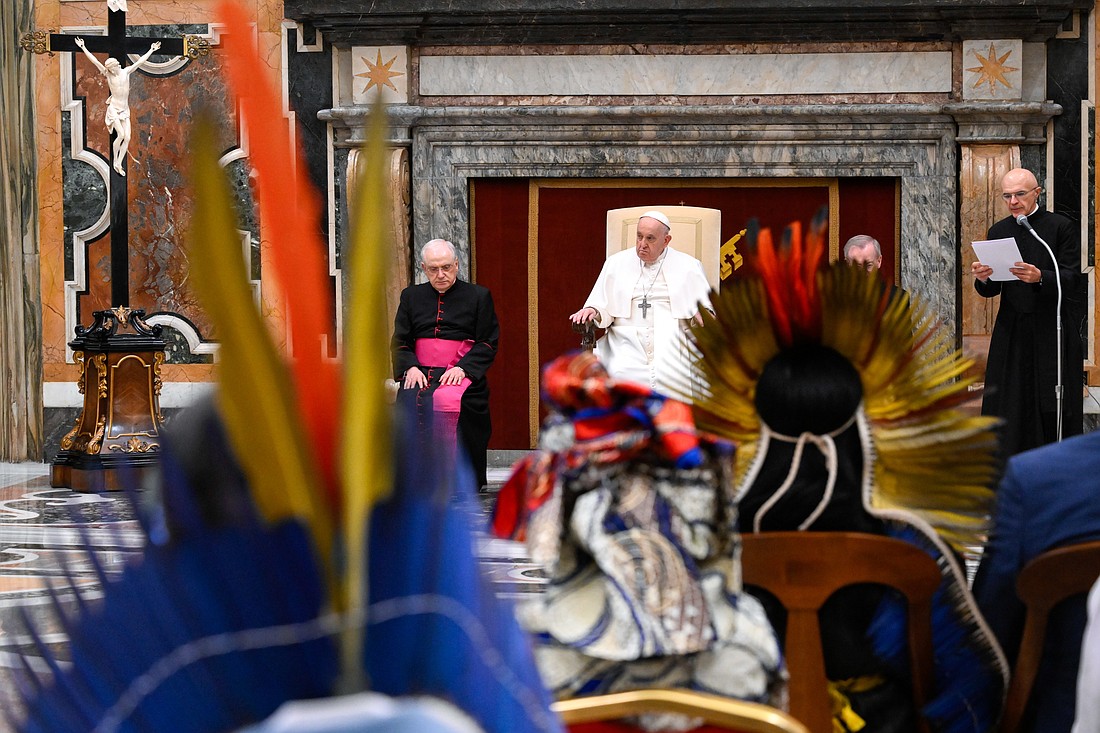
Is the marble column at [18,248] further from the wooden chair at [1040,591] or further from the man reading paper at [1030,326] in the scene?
the wooden chair at [1040,591]

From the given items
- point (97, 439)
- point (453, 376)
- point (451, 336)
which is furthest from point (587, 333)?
point (97, 439)

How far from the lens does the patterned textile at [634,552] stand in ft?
4.83

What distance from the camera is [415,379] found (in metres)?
7.57

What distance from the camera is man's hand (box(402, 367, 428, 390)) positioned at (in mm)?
7252

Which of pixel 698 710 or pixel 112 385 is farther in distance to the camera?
pixel 112 385

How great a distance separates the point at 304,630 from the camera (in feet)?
1.24

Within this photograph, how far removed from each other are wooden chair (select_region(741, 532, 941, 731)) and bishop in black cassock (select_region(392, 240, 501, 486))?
6.12 m

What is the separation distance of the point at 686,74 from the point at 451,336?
2993 millimetres

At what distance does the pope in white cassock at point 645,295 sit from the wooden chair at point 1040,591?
4.93 metres

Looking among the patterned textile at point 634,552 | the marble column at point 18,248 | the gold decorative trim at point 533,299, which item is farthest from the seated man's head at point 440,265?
the patterned textile at point 634,552

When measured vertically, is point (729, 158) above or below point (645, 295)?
above

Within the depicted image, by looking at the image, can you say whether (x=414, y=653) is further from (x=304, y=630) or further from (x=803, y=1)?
(x=803, y=1)

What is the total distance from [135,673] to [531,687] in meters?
0.13

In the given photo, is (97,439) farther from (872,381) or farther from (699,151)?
(872,381)
